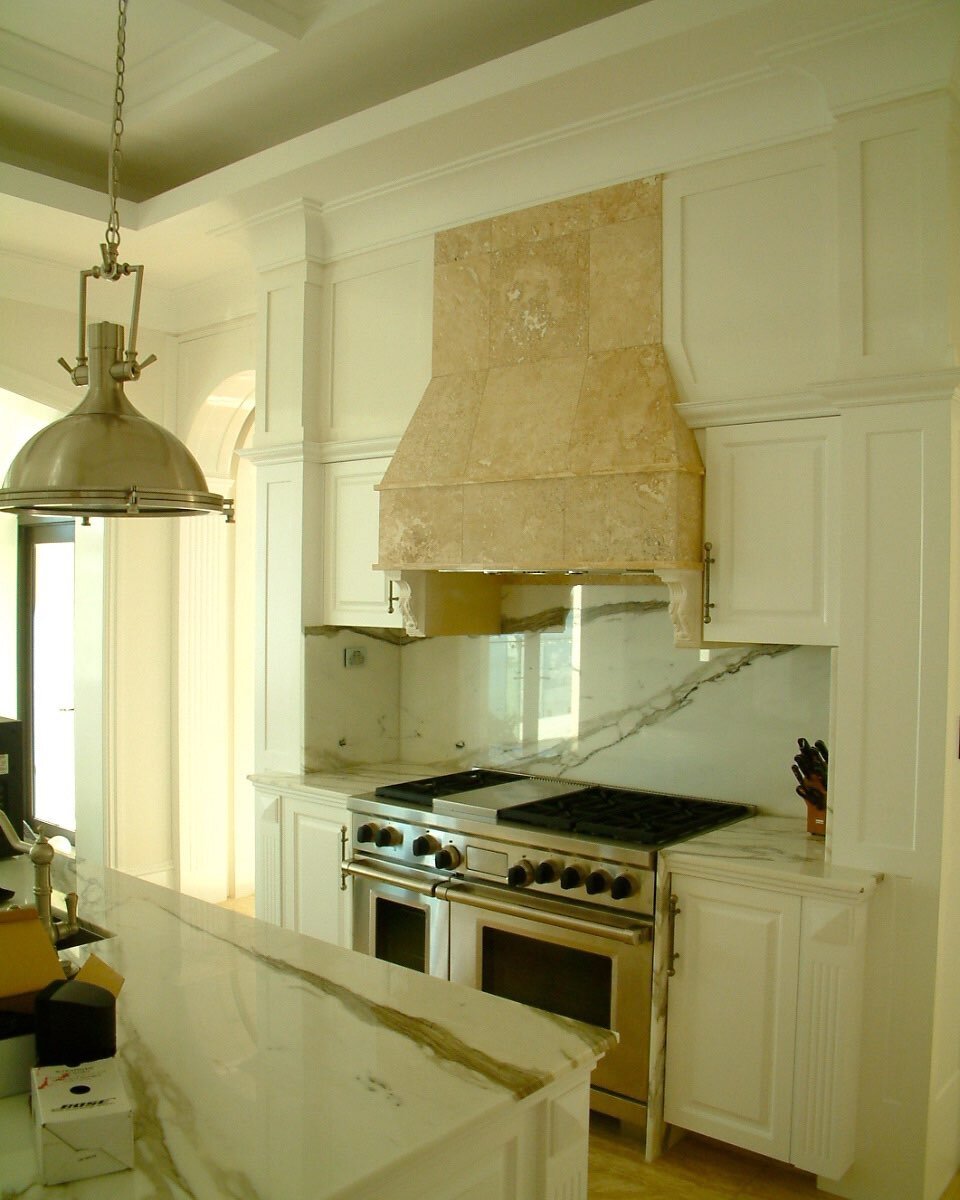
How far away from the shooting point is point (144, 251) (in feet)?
15.3

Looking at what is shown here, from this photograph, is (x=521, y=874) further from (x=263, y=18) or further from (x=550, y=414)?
(x=263, y=18)

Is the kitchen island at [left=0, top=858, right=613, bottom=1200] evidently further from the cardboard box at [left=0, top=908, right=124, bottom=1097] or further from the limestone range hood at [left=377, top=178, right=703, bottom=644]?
the limestone range hood at [left=377, top=178, right=703, bottom=644]

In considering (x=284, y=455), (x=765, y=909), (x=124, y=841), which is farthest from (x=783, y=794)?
(x=124, y=841)

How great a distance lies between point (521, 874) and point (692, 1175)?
98cm

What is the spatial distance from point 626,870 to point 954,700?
1048 millimetres

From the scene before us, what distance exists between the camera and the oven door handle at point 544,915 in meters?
3.12

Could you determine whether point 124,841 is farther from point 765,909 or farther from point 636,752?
point 765,909

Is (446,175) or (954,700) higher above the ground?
(446,175)

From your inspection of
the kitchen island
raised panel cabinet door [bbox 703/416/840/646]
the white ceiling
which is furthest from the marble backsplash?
the kitchen island

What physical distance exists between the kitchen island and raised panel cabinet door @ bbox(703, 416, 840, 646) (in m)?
1.50

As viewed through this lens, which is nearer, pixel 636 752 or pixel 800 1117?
pixel 800 1117

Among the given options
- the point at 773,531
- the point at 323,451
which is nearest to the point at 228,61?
the point at 323,451

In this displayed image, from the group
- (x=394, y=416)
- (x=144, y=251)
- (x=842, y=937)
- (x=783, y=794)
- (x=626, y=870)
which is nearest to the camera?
(x=842, y=937)

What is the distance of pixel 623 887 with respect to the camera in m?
3.13
